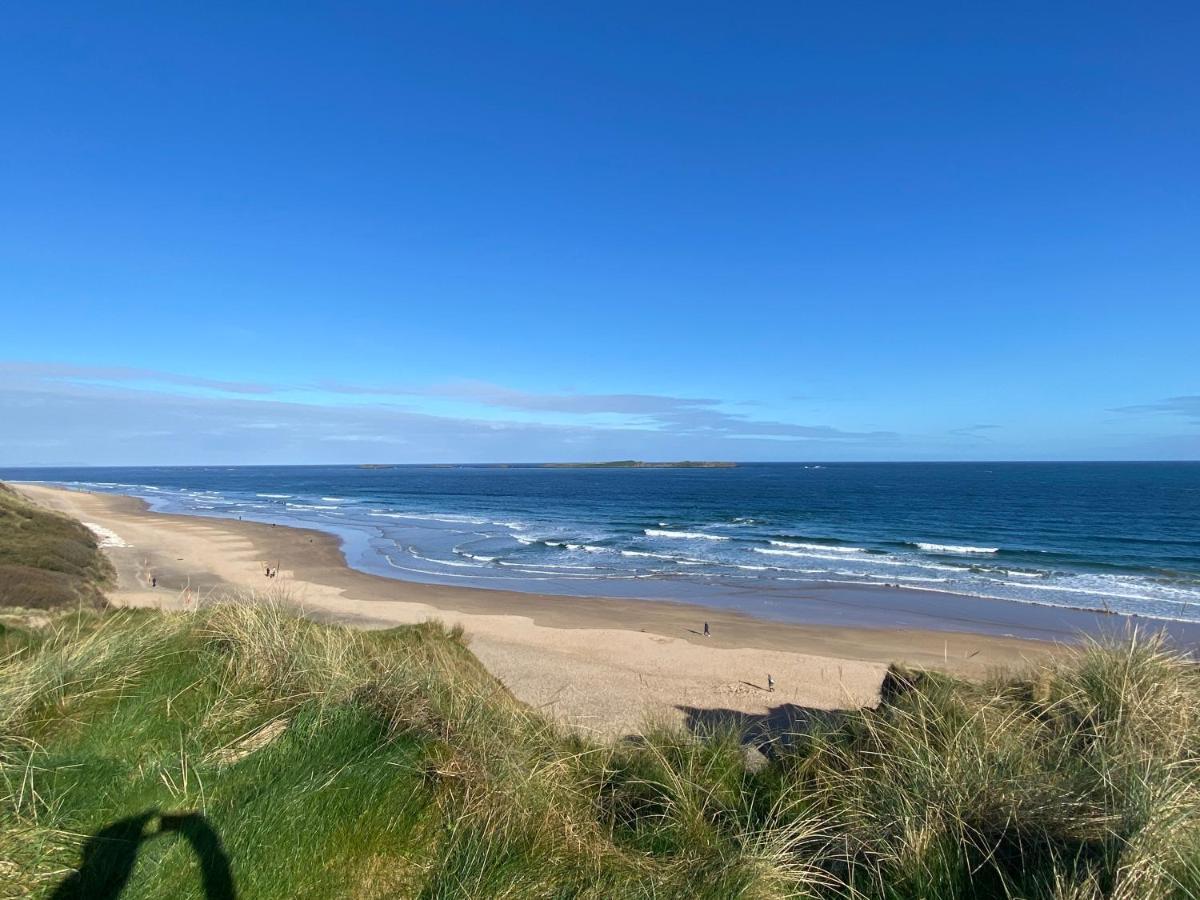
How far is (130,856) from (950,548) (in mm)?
43286

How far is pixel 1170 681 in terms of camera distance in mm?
5145

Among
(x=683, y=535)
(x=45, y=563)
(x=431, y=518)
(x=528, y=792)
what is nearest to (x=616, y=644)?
(x=528, y=792)

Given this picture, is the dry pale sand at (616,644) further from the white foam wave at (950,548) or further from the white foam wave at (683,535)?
the white foam wave at (683,535)

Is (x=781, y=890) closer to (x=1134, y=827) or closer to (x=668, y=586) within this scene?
(x=1134, y=827)

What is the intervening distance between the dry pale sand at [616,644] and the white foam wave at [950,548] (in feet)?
65.2

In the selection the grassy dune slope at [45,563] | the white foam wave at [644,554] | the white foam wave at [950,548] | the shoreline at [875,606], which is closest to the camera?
the grassy dune slope at [45,563]

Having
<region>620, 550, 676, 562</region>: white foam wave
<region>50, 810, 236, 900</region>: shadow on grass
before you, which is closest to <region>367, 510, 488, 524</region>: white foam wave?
<region>620, 550, 676, 562</region>: white foam wave

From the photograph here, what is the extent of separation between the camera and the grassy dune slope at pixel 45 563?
46.0 ft

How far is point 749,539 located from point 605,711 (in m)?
34.2

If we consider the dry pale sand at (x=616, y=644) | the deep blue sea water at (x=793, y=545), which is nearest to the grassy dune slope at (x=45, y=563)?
the dry pale sand at (x=616, y=644)

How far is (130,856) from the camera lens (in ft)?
10.8

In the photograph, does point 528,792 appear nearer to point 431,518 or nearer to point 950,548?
point 950,548

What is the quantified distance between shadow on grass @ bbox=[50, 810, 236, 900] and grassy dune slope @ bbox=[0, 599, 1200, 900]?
0.06 feet

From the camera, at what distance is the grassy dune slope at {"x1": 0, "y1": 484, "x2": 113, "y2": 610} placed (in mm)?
14031
